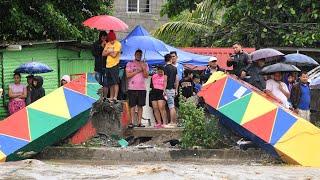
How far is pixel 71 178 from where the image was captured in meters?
8.65

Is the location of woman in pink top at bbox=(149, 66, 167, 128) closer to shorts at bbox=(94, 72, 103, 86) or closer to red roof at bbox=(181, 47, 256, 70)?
shorts at bbox=(94, 72, 103, 86)

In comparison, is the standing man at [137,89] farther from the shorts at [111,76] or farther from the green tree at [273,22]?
the green tree at [273,22]

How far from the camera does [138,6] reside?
31.5 meters

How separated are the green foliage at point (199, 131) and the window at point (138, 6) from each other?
63.4 feet

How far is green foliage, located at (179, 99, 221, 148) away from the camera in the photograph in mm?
12383

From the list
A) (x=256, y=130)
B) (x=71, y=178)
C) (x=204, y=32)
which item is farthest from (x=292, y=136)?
(x=204, y=32)

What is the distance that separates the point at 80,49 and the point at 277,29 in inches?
245

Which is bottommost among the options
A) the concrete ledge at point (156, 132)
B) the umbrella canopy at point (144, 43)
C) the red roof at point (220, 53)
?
the concrete ledge at point (156, 132)

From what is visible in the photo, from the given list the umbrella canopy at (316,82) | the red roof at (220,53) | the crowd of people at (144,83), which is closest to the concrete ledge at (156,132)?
the crowd of people at (144,83)

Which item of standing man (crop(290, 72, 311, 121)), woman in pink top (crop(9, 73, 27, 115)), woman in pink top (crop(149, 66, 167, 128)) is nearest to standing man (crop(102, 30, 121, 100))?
woman in pink top (crop(149, 66, 167, 128))

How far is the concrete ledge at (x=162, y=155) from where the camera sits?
39.8 ft

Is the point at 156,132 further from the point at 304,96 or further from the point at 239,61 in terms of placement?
the point at 304,96

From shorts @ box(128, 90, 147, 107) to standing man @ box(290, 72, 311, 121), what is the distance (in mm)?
2977

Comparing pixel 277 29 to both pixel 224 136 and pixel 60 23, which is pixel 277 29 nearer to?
pixel 60 23
